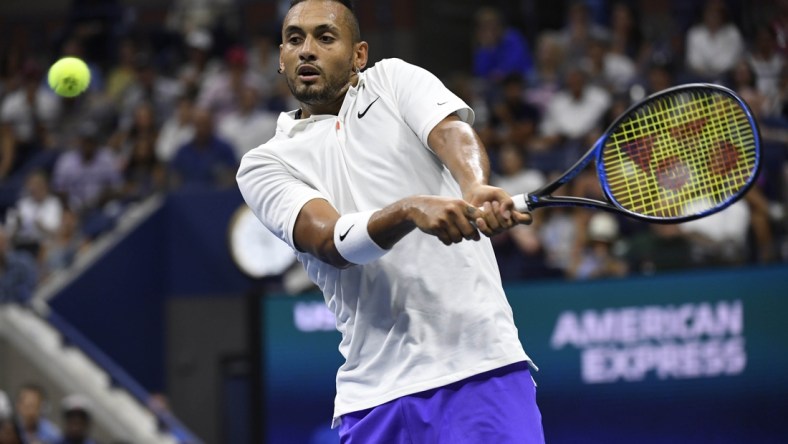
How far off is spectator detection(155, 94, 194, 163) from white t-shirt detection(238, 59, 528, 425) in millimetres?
9339

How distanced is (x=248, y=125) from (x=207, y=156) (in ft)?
1.80

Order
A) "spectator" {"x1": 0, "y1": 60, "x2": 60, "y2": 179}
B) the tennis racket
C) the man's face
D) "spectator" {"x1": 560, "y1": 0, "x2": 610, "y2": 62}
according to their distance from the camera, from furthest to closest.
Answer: "spectator" {"x1": 0, "y1": 60, "x2": 60, "y2": 179} → "spectator" {"x1": 560, "y1": 0, "x2": 610, "y2": 62} → the tennis racket → the man's face

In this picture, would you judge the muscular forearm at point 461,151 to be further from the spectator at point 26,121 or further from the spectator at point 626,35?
the spectator at point 26,121

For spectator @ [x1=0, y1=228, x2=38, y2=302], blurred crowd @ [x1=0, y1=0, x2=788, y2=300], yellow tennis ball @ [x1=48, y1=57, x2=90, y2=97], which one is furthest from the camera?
spectator @ [x1=0, y1=228, x2=38, y2=302]

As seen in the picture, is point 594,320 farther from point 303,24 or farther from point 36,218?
point 36,218

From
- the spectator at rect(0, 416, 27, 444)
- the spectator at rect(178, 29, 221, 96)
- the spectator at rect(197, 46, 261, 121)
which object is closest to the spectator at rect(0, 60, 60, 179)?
the spectator at rect(178, 29, 221, 96)

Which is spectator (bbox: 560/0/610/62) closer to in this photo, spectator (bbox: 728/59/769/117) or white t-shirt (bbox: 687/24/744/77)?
white t-shirt (bbox: 687/24/744/77)

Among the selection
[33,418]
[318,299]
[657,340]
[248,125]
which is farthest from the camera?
→ [248,125]

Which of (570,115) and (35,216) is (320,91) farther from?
(35,216)

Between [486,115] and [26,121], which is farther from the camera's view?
[26,121]

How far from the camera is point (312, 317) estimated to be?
9.53 meters

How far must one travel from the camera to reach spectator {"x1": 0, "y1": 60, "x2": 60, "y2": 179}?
1505 centimetres

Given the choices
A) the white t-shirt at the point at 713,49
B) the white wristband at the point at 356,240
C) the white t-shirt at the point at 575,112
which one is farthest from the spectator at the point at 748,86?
the white wristband at the point at 356,240

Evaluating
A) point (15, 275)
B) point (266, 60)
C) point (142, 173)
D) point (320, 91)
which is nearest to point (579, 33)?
point (266, 60)
